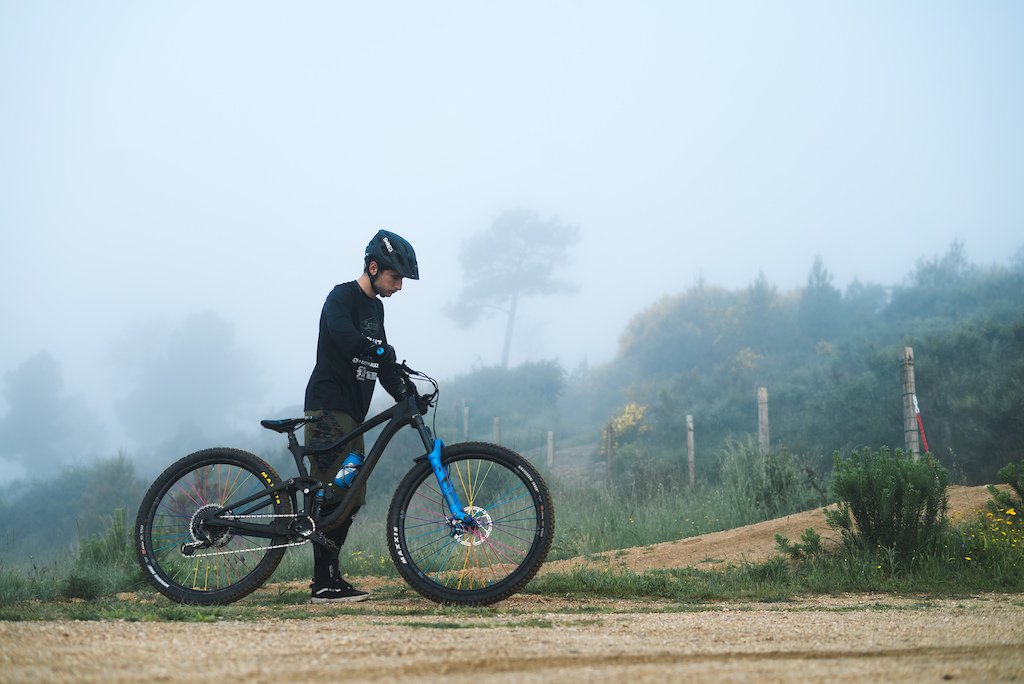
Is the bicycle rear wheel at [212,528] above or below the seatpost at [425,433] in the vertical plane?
below

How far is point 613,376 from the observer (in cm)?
4953

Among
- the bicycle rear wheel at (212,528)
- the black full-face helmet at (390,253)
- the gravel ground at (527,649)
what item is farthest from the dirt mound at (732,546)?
the black full-face helmet at (390,253)

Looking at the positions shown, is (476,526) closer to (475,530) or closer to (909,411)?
(475,530)

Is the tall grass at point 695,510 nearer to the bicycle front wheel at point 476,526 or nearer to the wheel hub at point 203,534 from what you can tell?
the bicycle front wheel at point 476,526

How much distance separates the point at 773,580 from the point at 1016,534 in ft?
6.95

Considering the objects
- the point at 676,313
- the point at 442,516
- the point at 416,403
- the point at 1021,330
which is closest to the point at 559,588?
the point at 442,516

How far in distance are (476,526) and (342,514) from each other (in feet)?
2.72

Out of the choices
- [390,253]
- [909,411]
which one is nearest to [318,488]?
[390,253]

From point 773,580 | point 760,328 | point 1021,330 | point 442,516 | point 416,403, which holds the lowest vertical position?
point 773,580

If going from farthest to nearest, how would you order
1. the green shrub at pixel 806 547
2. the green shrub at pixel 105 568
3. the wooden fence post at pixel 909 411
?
1. the wooden fence post at pixel 909 411
2. the green shrub at pixel 806 547
3. the green shrub at pixel 105 568

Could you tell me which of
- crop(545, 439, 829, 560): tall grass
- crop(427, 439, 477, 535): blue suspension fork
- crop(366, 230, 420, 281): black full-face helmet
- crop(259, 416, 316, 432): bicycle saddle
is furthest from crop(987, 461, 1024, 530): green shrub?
crop(259, 416, 316, 432): bicycle saddle

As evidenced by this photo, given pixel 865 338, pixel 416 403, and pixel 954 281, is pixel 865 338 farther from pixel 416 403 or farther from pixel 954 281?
pixel 416 403

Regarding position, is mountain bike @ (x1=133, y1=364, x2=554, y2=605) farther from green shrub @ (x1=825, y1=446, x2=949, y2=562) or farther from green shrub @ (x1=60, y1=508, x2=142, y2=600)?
green shrub @ (x1=825, y1=446, x2=949, y2=562)

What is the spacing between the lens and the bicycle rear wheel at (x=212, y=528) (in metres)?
3.78
